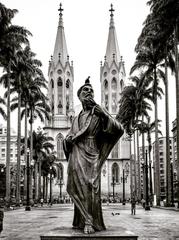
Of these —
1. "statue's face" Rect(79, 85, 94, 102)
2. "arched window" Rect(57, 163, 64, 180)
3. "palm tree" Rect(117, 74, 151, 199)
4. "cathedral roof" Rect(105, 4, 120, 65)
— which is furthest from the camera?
"cathedral roof" Rect(105, 4, 120, 65)

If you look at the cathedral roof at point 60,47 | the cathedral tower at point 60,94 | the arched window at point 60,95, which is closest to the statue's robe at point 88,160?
the cathedral tower at point 60,94

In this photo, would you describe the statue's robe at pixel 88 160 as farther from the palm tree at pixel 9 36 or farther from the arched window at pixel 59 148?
the arched window at pixel 59 148

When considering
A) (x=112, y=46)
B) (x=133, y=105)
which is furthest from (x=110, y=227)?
(x=112, y=46)

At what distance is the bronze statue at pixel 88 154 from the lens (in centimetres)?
607

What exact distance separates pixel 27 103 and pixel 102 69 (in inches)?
2051

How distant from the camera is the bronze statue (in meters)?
6.07

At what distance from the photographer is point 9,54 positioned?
123 feet

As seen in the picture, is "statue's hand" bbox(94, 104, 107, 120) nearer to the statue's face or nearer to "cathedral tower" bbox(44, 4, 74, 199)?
the statue's face

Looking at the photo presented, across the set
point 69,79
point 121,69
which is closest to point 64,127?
point 69,79

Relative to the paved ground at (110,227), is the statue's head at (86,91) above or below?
above

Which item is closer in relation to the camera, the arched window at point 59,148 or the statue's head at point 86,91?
the statue's head at point 86,91

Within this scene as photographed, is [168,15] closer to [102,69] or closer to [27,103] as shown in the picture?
[27,103]

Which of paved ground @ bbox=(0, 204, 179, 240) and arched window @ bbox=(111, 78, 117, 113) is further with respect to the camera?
arched window @ bbox=(111, 78, 117, 113)

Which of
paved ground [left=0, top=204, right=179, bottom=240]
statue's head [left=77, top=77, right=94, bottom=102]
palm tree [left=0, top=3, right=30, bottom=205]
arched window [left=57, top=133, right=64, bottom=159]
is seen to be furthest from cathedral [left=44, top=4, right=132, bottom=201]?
statue's head [left=77, top=77, right=94, bottom=102]
